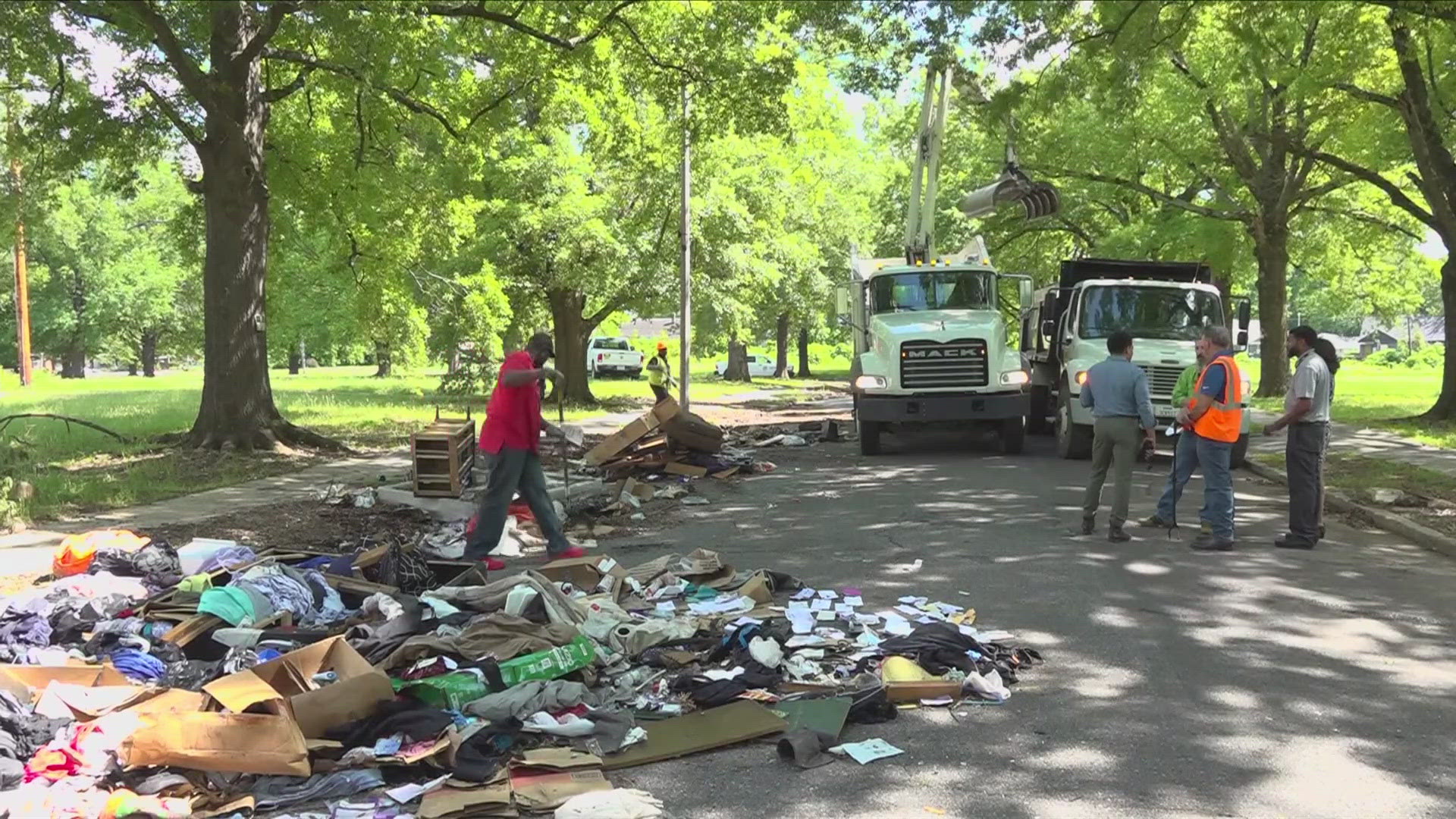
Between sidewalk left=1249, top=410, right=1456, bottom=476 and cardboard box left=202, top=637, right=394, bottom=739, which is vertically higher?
sidewalk left=1249, top=410, right=1456, bottom=476

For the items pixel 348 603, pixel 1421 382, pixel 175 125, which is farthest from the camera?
pixel 1421 382

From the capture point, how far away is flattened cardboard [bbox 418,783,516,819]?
13.0 feet

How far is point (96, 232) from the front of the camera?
62.1 metres

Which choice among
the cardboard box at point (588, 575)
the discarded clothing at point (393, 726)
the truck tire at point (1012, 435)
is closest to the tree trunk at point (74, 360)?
the truck tire at point (1012, 435)

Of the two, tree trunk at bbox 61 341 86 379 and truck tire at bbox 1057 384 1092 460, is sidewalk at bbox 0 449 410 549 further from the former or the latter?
tree trunk at bbox 61 341 86 379

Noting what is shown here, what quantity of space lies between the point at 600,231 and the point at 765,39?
19.6 ft

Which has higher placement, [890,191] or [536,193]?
[890,191]

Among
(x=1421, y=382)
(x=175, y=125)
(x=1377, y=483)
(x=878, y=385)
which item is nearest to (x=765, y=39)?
(x=878, y=385)

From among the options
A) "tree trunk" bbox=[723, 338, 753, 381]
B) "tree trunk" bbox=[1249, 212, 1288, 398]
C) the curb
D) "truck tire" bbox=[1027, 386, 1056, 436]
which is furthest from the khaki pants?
"tree trunk" bbox=[723, 338, 753, 381]

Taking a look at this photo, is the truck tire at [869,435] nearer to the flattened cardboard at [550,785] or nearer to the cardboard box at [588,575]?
the cardboard box at [588,575]

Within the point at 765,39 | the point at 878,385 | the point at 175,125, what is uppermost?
the point at 765,39

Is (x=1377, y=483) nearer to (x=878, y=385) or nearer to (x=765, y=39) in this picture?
(x=878, y=385)

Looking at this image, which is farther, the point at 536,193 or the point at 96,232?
the point at 96,232

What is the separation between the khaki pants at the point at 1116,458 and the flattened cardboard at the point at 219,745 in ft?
23.5
